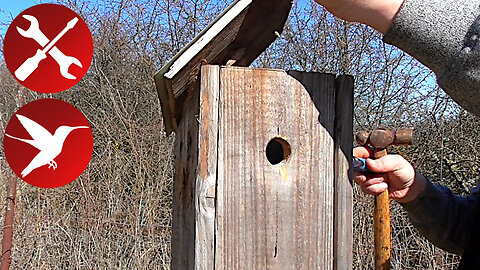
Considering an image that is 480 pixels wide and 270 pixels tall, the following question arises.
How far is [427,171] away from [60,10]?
135 inches

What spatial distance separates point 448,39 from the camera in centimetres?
77

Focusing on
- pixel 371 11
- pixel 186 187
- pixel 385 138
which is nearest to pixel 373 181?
pixel 385 138

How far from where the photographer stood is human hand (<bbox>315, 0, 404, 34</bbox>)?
0.82m

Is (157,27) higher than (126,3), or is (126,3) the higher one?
(126,3)

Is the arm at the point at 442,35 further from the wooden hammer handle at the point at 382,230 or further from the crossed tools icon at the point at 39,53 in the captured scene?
the crossed tools icon at the point at 39,53

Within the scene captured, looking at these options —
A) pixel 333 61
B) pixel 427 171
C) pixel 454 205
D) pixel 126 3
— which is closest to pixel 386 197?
pixel 454 205

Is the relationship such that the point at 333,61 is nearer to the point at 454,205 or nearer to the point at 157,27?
the point at 157,27

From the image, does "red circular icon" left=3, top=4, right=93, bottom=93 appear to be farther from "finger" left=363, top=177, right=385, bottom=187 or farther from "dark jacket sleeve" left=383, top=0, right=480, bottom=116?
"dark jacket sleeve" left=383, top=0, right=480, bottom=116

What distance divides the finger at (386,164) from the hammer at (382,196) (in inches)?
0.9

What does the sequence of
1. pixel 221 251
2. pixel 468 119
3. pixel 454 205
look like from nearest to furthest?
pixel 221 251 → pixel 454 205 → pixel 468 119

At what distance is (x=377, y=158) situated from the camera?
1.42m

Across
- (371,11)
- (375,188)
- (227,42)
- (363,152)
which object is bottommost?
(375,188)

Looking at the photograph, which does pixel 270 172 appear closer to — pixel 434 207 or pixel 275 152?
pixel 275 152

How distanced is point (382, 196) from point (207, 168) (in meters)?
0.60
